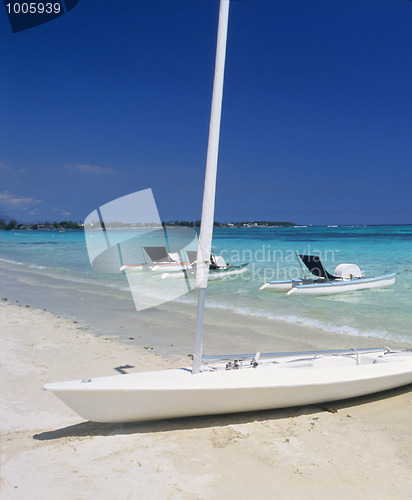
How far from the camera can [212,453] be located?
14.3 ft

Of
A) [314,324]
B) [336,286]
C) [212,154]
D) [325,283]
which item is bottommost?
[314,324]

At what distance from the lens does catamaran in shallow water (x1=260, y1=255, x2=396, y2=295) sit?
16266 millimetres

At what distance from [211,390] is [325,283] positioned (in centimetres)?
1263

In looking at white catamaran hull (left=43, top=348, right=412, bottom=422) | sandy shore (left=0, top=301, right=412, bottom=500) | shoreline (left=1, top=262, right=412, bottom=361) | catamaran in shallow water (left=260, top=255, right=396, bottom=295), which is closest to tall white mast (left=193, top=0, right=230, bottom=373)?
white catamaran hull (left=43, top=348, right=412, bottom=422)

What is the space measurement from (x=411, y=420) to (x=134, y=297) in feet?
39.8

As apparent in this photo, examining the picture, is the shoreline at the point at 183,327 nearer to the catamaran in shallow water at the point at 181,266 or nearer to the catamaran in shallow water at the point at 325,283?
the catamaran in shallow water at the point at 325,283

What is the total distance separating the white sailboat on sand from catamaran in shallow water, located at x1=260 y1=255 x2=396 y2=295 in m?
10.6

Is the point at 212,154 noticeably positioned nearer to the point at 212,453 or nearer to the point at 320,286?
the point at 212,453

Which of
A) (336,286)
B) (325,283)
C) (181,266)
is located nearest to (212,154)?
(325,283)

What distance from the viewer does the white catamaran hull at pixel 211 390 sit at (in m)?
4.48

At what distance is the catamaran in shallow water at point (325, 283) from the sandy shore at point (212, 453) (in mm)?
10028

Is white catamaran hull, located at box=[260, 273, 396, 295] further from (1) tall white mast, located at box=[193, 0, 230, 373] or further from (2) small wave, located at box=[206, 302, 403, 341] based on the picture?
(1) tall white mast, located at box=[193, 0, 230, 373]

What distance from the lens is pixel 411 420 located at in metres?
5.33

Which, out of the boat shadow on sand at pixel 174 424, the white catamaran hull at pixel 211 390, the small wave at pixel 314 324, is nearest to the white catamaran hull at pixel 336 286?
the small wave at pixel 314 324
